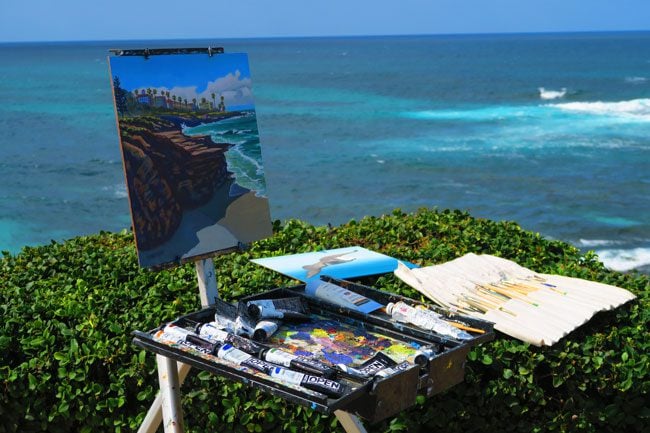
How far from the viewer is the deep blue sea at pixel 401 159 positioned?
17.4m

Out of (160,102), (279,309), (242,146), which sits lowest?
(279,309)

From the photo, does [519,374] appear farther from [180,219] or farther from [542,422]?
[180,219]

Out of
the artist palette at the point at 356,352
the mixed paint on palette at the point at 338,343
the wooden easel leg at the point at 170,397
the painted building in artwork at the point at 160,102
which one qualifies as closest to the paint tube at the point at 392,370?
the artist palette at the point at 356,352

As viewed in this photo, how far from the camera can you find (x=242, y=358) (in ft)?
10.6

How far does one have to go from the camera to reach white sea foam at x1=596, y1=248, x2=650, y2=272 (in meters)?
13.1

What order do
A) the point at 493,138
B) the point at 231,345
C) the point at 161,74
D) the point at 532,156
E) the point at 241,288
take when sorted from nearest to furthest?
1. the point at 231,345
2. the point at 161,74
3. the point at 241,288
4. the point at 532,156
5. the point at 493,138

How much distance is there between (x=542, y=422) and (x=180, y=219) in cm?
220

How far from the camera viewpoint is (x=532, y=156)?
24.9 metres

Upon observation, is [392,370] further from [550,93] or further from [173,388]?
[550,93]

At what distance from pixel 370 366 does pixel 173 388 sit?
0.85 meters

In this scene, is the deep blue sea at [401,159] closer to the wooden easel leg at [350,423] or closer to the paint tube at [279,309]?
the paint tube at [279,309]

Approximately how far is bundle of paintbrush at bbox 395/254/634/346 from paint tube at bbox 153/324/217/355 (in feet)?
5.11

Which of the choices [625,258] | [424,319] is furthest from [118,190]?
[424,319]

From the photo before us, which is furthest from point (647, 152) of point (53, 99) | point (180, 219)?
point (53, 99)
